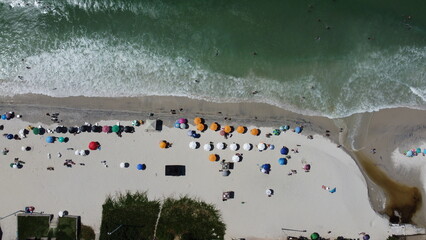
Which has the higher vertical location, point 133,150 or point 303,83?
point 303,83

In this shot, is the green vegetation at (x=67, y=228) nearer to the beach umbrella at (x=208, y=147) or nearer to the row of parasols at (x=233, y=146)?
the row of parasols at (x=233, y=146)

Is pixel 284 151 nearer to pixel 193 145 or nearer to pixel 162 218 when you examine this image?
pixel 193 145

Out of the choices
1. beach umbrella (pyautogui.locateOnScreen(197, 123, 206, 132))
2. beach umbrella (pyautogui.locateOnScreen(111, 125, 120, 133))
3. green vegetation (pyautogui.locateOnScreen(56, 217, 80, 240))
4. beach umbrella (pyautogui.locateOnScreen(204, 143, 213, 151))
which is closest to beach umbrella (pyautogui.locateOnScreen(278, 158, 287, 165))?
beach umbrella (pyautogui.locateOnScreen(204, 143, 213, 151))

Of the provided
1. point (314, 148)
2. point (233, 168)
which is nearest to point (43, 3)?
point (233, 168)

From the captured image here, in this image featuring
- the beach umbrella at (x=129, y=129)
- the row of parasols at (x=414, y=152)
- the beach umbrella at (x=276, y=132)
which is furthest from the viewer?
the row of parasols at (x=414, y=152)

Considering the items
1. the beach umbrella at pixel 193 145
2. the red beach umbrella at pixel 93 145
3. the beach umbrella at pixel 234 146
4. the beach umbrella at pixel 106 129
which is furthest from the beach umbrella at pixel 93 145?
the beach umbrella at pixel 234 146

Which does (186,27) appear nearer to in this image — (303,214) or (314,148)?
(314,148)

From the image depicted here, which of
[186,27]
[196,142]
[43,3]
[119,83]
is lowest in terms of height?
[196,142]
